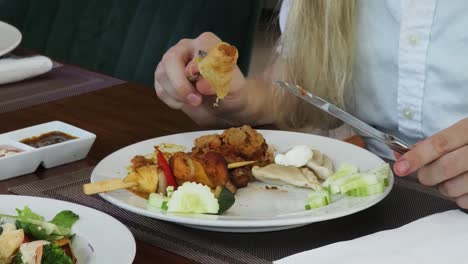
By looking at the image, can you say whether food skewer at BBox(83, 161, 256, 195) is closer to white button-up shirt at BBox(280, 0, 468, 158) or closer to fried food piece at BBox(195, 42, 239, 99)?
fried food piece at BBox(195, 42, 239, 99)

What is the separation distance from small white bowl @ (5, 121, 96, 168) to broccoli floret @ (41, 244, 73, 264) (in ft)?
1.22

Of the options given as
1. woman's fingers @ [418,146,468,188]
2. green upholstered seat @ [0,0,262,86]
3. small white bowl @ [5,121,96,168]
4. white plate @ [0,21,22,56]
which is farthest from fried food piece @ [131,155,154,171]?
green upholstered seat @ [0,0,262,86]

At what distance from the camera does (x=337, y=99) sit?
4.89 ft

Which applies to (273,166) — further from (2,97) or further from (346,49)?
(2,97)

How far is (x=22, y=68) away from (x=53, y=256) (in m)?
0.87

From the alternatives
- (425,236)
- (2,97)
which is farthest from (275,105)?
(425,236)

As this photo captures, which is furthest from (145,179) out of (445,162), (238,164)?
(445,162)

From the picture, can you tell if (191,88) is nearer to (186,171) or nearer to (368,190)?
(186,171)

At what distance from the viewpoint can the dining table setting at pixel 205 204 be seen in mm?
927

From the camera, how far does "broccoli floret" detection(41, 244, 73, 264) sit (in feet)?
2.72

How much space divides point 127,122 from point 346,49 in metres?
0.37

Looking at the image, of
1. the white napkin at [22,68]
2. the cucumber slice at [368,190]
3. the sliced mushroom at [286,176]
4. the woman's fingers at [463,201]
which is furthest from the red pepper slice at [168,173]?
the white napkin at [22,68]

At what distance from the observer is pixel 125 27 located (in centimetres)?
236

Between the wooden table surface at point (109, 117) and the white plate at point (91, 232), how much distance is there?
19 centimetres
